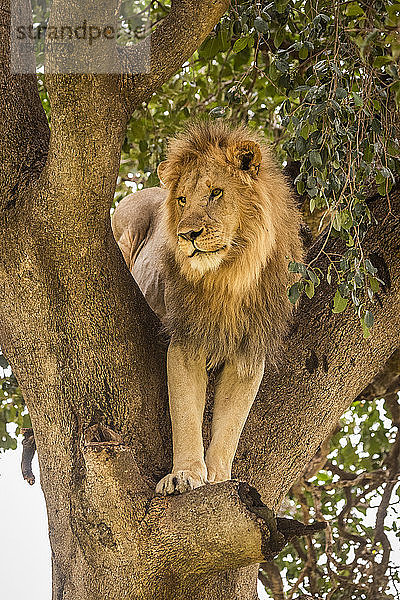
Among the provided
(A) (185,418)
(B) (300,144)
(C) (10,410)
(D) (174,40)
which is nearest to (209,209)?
(B) (300,144)

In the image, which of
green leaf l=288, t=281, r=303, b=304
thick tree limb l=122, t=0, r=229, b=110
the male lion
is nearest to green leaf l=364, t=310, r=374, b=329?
green leaf l=288, t=281, r=303, b=304

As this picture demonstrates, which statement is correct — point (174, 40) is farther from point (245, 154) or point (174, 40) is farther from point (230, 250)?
point (230, 250)

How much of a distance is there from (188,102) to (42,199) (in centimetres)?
205

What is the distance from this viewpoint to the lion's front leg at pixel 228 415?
2764 millimetres

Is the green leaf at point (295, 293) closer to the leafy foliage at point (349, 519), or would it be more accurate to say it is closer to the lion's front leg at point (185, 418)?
the lion's front leg at point (185, 418)

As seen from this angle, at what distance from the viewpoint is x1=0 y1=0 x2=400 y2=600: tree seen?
2.40m

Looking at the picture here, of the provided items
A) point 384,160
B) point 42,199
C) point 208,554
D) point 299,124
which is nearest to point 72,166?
point 42,199

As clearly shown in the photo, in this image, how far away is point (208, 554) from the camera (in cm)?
237

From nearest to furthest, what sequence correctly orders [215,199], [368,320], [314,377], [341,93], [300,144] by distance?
1. [341,93]
2. [300,144]
3. [368,320]
4. [215,199]
5. [314,377]

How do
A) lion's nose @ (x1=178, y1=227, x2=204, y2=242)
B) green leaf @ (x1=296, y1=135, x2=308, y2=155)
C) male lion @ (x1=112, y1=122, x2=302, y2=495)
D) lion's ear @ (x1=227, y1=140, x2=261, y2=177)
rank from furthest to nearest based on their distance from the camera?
1. lion's ear @ (x1=227, y1=140, x2=261, y2=177)
2. male lion @ (x1=112, y1=122, x2=302, y2=495)
3. lion's nose @ (x1=178, y1=227, x2=204, y2=242)
4. green leaf @ (x1=296, y1=135, x2=308, y2=155)

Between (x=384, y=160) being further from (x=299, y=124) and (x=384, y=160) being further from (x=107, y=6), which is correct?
(x=107, y=6)

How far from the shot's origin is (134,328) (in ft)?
9.32

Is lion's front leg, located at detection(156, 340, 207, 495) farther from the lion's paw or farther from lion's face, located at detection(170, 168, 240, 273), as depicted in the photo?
lion's face, located at detection(170, 168, 240, 273)

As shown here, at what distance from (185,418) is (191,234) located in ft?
1.93
